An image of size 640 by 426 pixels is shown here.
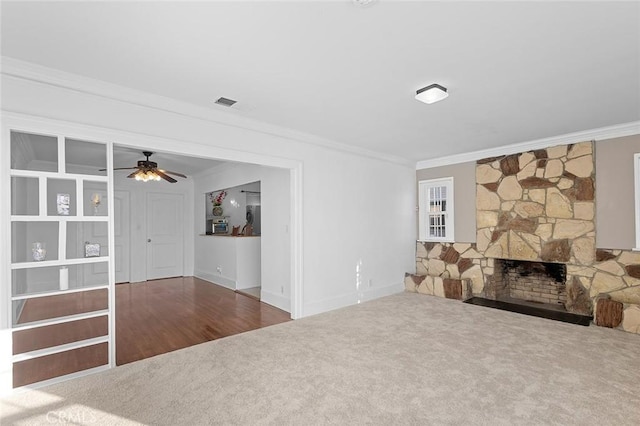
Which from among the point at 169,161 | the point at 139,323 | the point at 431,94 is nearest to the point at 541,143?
the point at 431,94

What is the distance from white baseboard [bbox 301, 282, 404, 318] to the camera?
4.48m

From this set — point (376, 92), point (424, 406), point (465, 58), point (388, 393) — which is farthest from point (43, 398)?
point (465, 58)

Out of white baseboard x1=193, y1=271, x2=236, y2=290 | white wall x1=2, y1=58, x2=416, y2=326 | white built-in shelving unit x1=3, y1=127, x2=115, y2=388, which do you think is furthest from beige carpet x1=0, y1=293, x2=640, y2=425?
white baseboard x1=193, y1=271, x2=236, y2=290

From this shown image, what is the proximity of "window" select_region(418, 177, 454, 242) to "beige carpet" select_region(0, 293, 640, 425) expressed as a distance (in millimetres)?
2360

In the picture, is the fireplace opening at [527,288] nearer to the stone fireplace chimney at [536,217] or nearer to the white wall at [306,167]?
the stone fireplace chimney at [536,217]

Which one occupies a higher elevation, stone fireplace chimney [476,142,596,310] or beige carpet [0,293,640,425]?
stone fireplace chimney [476,142,596,310]

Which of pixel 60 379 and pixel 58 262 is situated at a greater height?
pixel 58 262

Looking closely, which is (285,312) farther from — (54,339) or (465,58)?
(465,58)

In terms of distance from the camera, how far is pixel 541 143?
4.67 m

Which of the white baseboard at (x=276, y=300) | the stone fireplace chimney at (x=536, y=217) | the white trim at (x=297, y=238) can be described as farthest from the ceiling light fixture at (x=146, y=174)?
the stone fireplace chimney at (x=536, y=217)

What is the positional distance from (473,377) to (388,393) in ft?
2.66

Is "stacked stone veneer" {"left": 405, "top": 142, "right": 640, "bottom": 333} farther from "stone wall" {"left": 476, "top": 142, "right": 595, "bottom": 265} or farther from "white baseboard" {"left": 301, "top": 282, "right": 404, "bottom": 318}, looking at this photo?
"white baseboard" {"left": 301, "top": 282, "right": 404, "bottom": 318}

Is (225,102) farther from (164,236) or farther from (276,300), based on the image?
(164,236)

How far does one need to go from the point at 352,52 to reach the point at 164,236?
679cm
